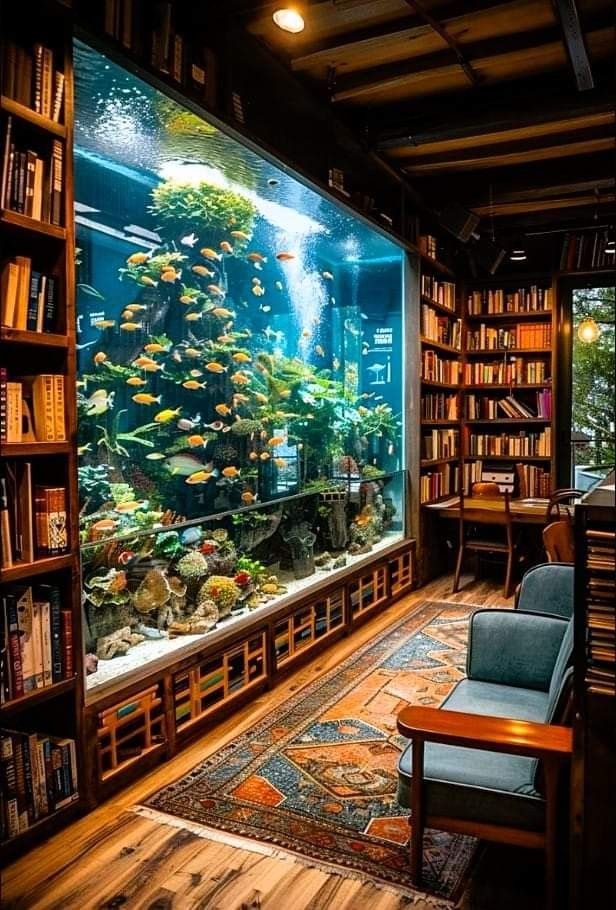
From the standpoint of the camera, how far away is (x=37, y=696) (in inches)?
90.6

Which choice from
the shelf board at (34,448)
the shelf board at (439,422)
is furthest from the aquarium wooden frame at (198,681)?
the shelf board at (439,422)

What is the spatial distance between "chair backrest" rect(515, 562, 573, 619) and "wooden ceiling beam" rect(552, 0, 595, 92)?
243 cm

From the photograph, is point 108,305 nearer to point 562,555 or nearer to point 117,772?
point 117,772

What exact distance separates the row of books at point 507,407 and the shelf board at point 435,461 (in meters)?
0.43

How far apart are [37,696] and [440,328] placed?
4.79 meters

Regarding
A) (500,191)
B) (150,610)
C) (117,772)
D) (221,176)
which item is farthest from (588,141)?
(117,772)

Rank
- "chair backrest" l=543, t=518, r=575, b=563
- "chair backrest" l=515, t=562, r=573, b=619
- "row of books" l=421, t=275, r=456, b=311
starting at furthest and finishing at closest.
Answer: "row of books" l=421, t=275, r=456, b=311
"chair backrest" l=543, t=518, r=575, b=563
"chair backrest" l=515, t=562, r=573, b=619

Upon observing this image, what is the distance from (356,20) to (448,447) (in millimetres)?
3809

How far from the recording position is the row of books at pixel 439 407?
5.91m

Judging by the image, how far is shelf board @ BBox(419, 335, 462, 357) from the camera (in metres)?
5.78

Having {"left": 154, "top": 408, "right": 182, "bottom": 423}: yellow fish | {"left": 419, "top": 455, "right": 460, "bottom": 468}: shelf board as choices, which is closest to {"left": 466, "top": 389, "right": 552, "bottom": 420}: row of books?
{"left": 419, "top": 455, "right": 460, "bottom": 468}: shelf board

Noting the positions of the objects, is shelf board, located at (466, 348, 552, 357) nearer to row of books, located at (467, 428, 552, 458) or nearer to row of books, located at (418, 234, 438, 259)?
row of books, located at (467, 428, 552, 458)

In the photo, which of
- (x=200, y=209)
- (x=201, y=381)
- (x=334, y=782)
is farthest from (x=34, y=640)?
(x=200, y=209)

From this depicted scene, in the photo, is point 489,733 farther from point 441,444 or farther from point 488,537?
point 441,444
